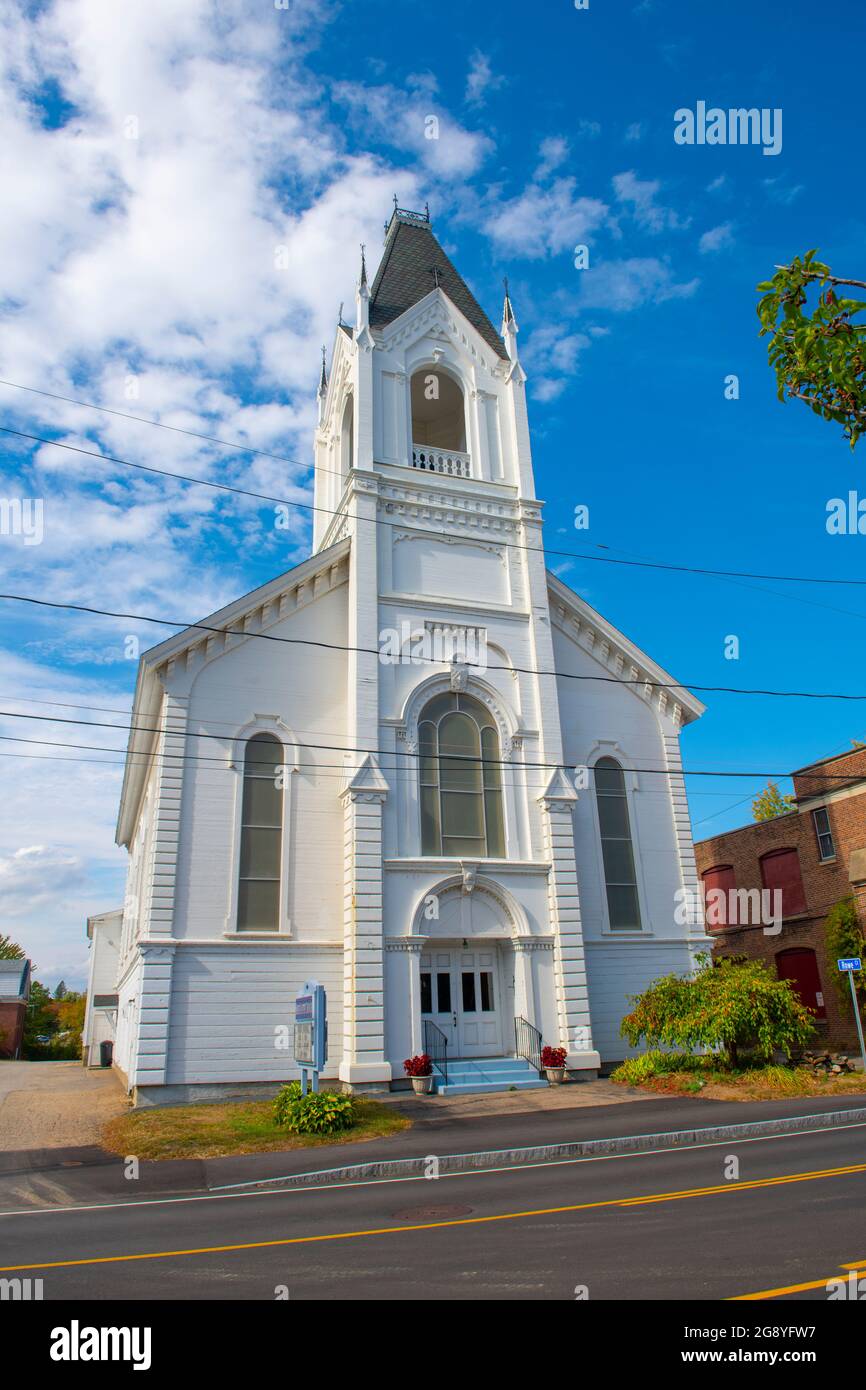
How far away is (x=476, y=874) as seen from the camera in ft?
71.7

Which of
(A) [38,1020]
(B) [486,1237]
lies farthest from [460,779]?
(A) [38,1020]

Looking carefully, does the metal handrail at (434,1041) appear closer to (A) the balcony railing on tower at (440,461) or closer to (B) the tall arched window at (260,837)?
(B) the tall arched window at (260,837)

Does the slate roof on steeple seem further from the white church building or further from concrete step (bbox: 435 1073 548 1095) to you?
concrete step (bbox: 435 1073 548 1095)

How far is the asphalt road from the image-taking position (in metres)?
6.70

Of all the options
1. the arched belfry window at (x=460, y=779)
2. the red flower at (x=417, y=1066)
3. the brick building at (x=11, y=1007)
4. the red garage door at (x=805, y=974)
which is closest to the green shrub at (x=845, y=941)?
the red garage door at (x=805, y=974)

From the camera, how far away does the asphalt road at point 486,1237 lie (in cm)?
670

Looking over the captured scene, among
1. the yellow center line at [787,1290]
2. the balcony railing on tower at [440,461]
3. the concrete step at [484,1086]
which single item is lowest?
the yellow center line at [787,1290]

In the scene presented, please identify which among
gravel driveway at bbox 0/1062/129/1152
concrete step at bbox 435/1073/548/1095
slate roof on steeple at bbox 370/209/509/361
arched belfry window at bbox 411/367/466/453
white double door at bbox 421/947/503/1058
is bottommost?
gravel driveway at bbox 0/1062/129/1152

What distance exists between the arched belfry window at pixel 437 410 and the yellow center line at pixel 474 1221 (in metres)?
21.7

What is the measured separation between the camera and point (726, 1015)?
773 inches

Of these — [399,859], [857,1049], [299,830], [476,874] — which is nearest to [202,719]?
[299,830]

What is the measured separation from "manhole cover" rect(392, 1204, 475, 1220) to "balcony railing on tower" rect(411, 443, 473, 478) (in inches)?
769

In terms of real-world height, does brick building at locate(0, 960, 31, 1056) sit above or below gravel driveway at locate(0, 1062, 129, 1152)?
above

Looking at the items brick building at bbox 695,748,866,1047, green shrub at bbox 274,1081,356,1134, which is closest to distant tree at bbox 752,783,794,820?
brick building at bbox 695,748,866,1047
